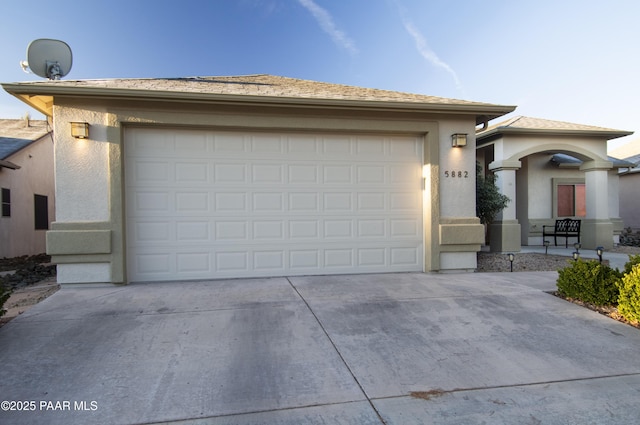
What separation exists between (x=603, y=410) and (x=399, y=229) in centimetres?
462

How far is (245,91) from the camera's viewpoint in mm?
6406

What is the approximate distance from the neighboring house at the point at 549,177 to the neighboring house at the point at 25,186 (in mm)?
14291

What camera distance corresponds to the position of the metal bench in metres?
11.1

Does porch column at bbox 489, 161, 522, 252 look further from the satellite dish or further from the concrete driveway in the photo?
the satellite dish

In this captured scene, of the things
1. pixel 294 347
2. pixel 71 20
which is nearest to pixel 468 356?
pixel 294 347

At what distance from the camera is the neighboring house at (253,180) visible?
5801 mm

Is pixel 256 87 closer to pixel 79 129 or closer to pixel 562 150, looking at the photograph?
pixel 79 129

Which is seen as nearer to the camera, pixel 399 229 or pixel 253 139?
pixel 253 139

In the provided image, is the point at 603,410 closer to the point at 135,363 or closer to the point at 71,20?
the point at 135,363

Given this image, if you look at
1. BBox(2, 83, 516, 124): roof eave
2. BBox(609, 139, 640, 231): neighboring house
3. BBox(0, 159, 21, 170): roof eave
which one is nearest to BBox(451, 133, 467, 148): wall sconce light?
BBox(2, 83, 516, 124): roof eave

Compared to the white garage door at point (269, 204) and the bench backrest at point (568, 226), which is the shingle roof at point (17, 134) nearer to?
the white garage door at point (269, 204)


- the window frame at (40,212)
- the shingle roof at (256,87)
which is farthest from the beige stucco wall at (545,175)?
the window frame at (40,212)

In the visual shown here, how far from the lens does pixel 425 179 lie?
6984 mm

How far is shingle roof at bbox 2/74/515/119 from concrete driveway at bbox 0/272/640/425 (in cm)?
331
